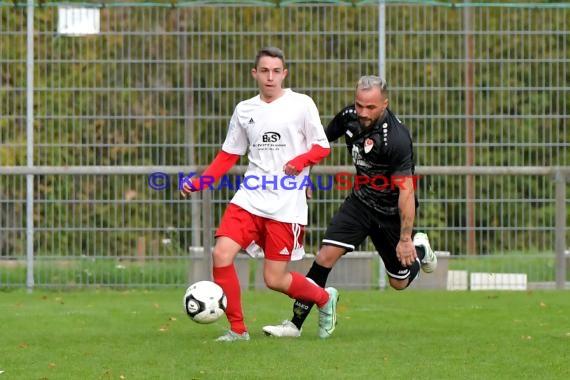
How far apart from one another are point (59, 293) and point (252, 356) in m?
5.86

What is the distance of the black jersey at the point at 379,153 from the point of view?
30.5 ft

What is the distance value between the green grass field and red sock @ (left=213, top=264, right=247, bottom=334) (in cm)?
18

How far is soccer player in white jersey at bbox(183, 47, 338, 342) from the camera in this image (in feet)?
30.7

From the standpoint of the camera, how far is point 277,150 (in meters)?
9.39

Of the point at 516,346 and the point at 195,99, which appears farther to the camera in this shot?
the point at 195,99

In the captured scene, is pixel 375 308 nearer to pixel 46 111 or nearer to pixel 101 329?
pixel 101 329

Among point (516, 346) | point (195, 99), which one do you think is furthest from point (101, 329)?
point (195, 99)

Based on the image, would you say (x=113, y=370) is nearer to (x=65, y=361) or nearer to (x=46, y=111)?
(x=65, y=361)

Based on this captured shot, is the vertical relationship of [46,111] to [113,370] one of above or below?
above

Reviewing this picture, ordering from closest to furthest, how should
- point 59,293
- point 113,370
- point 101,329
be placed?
point 113,370 → point 101,329 → point 59,293

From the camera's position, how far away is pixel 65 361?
840cm

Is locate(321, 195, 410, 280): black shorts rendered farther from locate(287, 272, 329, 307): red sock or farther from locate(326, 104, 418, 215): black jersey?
locate(287, 272, 329, 307): red sock

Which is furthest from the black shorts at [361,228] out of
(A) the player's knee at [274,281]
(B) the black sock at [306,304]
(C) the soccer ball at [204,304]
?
(C) the soccer ball at [204,304]

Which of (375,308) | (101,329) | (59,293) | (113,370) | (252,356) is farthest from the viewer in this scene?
(59,293)
